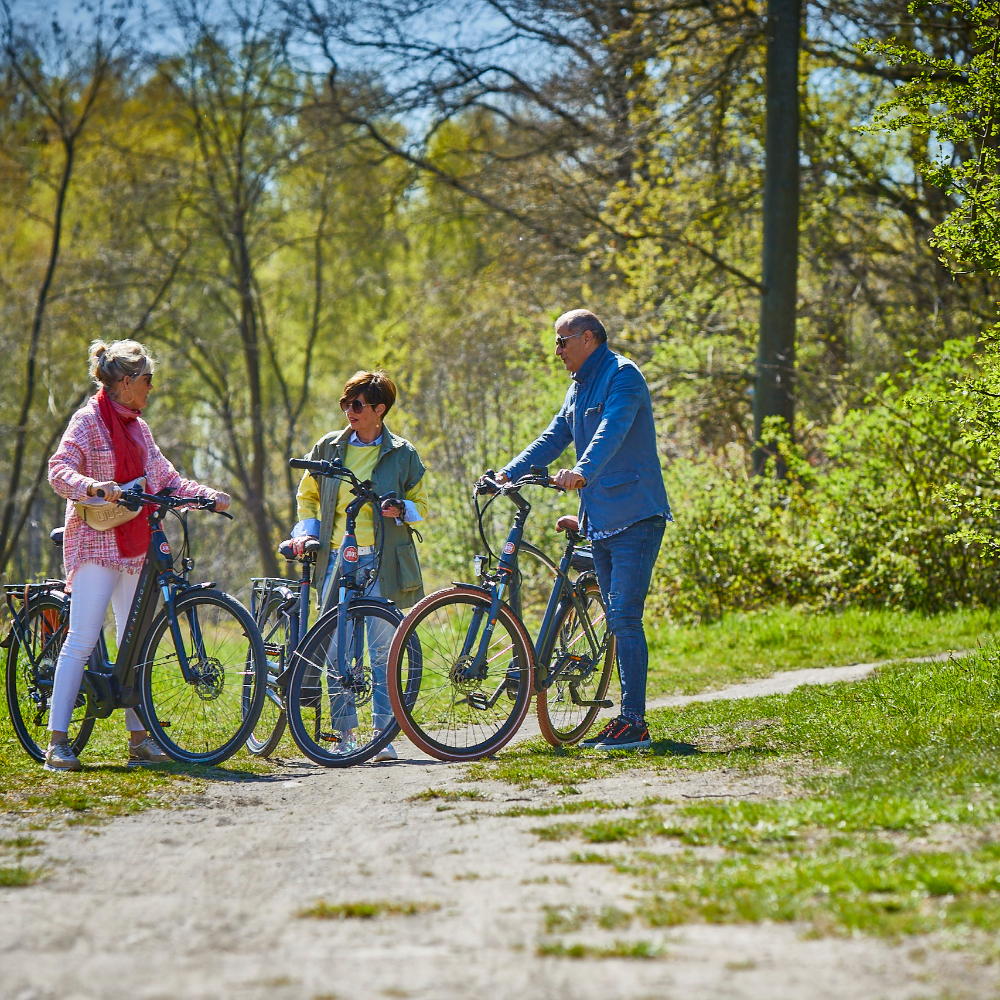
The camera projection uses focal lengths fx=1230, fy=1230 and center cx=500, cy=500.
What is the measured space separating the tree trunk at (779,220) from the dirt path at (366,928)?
10.1 metres

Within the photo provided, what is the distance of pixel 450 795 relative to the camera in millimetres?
5066

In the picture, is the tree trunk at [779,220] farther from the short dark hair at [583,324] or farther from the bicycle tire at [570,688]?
the short dark hair at [583,324]

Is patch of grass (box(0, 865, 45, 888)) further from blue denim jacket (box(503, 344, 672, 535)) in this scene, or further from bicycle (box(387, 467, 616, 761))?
blue denim jacket (box(503, 344, 672, 535))

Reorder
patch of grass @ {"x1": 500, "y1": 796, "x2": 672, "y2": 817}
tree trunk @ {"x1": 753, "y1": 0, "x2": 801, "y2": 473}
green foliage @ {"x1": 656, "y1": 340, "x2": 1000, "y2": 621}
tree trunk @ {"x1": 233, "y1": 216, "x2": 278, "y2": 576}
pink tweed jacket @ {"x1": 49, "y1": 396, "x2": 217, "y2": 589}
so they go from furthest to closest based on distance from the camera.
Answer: tree trunk @ {"x1": 233, "y1": 216, "x2": 278, "y2": 576} < tree trunk @ {"x1": 753, "y1": 0, "x2": 801, "y2": 473} < green foliage @ {"x1": 656, "y1": 340, "x2": 1000, "y2": 621} < pink tweed jacket @ {"x1": 49, "y1": 396, "x2": 217, "y2": 589} < patch of grass @ {"x1": 500, "y1": 796, "x2": 672, "y2": 817}

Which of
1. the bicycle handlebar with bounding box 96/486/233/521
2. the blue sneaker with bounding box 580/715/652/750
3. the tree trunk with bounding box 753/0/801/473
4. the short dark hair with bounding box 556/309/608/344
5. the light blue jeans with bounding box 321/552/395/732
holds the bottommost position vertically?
the blue sneaker with bounding box 580/715/652/750

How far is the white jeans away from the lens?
6.15 metres

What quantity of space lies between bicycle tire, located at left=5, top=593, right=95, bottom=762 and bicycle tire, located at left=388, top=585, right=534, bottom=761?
185 centimetres

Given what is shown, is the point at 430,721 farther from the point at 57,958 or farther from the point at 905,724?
the point at 57,958

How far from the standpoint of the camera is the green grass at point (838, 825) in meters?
3.13

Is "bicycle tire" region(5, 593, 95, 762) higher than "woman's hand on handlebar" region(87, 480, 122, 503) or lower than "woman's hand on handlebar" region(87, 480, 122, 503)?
lower

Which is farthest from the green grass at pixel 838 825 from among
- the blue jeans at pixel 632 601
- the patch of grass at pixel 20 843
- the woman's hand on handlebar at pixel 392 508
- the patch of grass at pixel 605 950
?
the patch of grass at pixel 20 843

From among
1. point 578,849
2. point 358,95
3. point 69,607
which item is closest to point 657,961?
point 578,849

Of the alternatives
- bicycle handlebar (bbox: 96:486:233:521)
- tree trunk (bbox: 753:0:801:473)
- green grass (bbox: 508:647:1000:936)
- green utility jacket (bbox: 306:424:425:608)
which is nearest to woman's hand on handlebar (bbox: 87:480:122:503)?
bicycle handlebar (bbox: 96:486:233:521)

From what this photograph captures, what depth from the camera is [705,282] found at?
53.5ft
